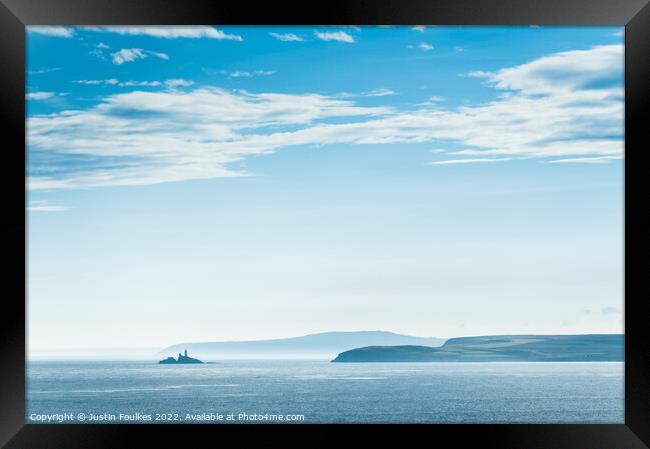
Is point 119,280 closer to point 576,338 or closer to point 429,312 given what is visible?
point 429,312

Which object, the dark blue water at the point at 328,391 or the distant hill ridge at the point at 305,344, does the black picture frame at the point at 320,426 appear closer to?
the dark blue water at the point at 328,391

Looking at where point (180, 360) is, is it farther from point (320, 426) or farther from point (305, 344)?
point (320, 426)

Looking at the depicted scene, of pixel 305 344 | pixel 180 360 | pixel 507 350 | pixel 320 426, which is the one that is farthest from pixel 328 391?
pixel 320 426

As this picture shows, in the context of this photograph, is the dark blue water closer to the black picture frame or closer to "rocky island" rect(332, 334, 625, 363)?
"rocky island" rect(332, 334, 625, 363)

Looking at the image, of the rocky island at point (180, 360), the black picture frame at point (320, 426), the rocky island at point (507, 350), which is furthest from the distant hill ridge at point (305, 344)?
the black picture frame at point (320, 426)

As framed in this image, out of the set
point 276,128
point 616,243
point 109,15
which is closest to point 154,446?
point 109,15

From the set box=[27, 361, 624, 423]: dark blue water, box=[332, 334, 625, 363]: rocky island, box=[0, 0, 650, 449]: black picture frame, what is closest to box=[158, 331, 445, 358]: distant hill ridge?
box=[332, 334, 625, 363]: rocky island
